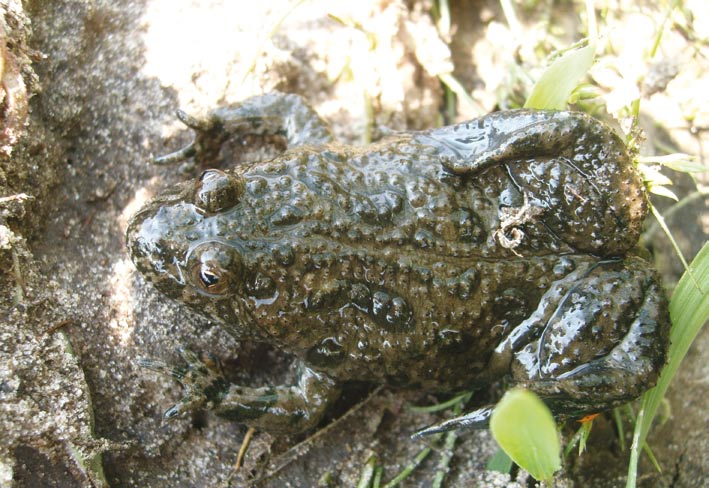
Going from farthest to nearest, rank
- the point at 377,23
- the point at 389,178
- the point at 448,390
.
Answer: the point at 377,23 < the point at 448,390 < the point at 389,178

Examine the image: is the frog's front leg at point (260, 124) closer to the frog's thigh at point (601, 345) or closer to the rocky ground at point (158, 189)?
the rocky ground at point (158, 189)

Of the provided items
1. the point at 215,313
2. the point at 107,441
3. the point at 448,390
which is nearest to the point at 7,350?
the point at 107,441

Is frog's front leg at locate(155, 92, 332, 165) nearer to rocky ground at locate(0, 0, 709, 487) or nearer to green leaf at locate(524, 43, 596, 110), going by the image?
rocky ground at locate(0, 0, 709, 487)

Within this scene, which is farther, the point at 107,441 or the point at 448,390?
the point at 448,390

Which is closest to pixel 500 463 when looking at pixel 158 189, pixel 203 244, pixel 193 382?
pixel 193 382

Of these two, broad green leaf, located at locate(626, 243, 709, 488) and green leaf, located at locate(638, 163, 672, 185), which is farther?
green leaf, located at locate(638, 163, 672, 185)

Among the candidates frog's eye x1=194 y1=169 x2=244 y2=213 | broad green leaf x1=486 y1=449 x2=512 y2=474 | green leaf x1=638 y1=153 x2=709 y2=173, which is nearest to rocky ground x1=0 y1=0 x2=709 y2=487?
→ broad green leaf x1=486 y1=449 x2=512 y2=474

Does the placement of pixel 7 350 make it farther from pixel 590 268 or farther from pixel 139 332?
pixel 590 268
